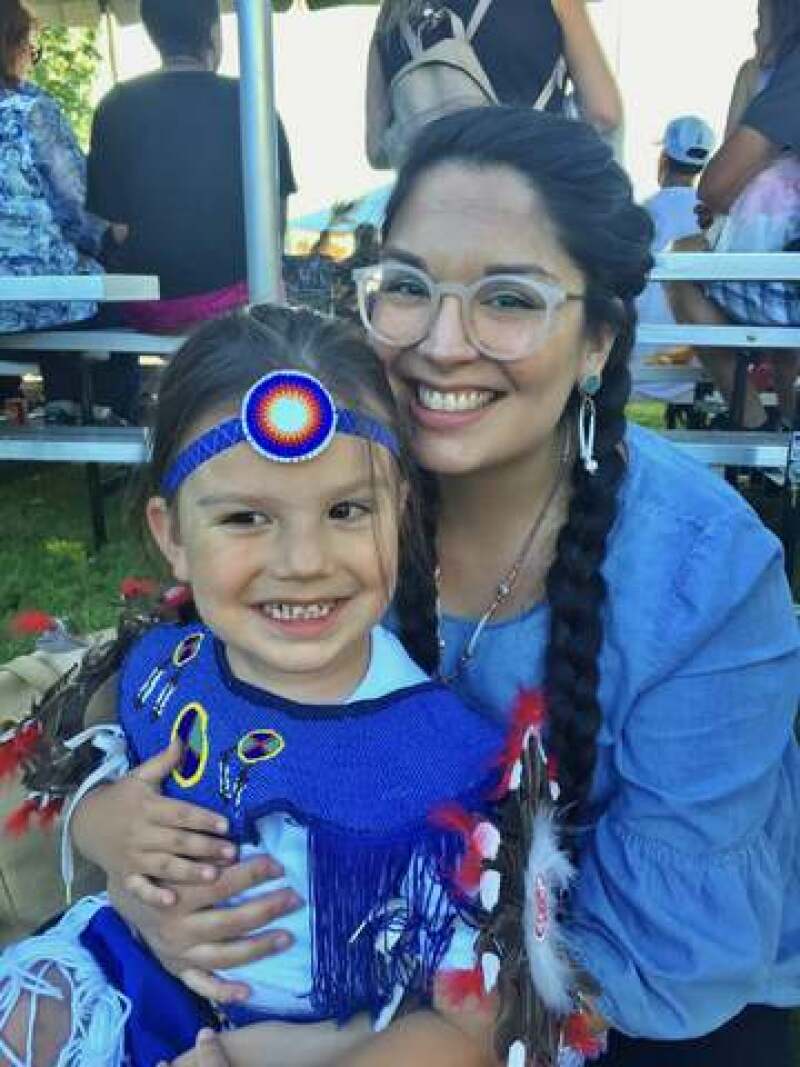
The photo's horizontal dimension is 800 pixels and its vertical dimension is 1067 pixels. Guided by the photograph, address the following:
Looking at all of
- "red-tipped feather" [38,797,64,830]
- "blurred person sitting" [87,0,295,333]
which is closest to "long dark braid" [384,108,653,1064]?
"red-tipped feather" [38,797,64,830]

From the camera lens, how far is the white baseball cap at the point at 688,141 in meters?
6.71

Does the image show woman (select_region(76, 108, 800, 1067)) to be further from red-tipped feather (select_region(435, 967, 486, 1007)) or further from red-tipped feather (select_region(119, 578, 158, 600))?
red-tipped feather (select_region(119, 578, 158, 600))

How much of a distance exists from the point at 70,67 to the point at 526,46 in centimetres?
1183

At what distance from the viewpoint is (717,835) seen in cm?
153

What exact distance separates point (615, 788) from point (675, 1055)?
0.42 meters

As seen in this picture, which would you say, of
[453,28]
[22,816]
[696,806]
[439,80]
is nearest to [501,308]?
[696,806]

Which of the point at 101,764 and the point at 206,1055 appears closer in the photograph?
the point at 206,1055

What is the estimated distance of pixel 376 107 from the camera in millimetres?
3533

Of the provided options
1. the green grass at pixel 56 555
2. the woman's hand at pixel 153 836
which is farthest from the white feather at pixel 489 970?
the green grass at pixel 56 555

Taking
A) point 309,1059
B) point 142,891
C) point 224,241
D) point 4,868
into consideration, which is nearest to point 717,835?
point 309,1059

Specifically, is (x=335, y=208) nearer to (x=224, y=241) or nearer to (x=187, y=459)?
(x=224, y=241)

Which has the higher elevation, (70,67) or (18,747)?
(70,67)

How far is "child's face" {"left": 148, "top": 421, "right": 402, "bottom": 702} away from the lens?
143cm

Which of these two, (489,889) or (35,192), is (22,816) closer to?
(489,889)
